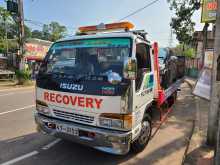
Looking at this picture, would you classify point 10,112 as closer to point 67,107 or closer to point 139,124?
point 67,107

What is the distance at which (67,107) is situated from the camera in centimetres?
393

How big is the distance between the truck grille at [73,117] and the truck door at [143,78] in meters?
0.80

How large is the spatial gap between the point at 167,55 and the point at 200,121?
2.39 m

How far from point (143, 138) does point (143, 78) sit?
4.14ft

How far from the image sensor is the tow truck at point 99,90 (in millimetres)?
3541

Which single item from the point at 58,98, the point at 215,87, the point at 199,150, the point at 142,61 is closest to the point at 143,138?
the point at 199,150

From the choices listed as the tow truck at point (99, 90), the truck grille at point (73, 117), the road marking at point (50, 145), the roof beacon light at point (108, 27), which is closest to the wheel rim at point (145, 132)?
the tow truck at point (99, 90)

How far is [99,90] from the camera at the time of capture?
11.8 ft

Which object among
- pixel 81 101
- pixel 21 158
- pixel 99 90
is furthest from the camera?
pixel 21 158

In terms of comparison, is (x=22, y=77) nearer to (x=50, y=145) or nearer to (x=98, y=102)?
(x=50, y=145)

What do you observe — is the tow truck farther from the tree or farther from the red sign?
the tree

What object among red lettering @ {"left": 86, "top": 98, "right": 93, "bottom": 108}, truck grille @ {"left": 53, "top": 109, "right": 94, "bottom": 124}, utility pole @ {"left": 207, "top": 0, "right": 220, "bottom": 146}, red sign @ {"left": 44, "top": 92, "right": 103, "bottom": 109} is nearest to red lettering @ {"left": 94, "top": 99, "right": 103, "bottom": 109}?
red sign @ {"left": 44, "top": 92, "right": 103, "bottom": 109}

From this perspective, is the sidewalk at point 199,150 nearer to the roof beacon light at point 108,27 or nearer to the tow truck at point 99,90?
the tow truck at point 99,90

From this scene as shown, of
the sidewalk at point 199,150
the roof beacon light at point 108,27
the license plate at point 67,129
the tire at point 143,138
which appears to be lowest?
the sidewalk at point 199,150
